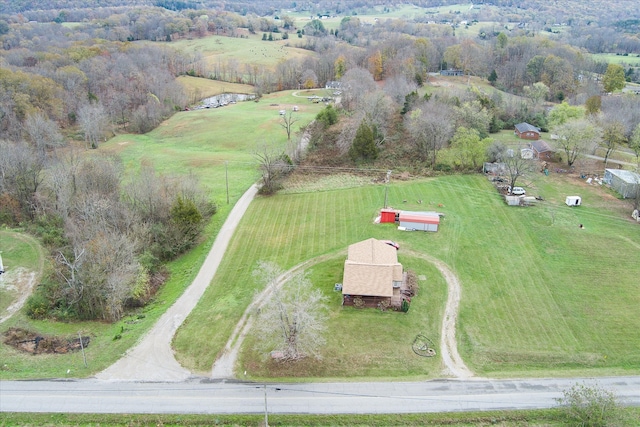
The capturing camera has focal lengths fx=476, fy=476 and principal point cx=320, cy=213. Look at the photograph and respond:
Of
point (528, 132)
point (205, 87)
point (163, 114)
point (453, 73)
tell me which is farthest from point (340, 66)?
point (528, 132)

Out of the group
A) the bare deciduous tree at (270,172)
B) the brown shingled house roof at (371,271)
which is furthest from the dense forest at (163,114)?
the brown shingled house roof at (371,271)

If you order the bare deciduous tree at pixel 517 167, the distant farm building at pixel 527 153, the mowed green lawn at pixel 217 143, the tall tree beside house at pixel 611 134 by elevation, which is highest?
the tall tree beside house at pixel 611 134

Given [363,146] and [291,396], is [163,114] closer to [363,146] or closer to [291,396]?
[363,146]

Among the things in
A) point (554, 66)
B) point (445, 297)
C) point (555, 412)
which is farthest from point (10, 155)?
point (554, 66)

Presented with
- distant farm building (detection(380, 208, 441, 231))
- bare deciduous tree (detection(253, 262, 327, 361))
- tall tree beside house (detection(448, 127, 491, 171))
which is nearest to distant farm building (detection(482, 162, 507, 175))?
tall tree beside house (detection(448, 127, 491, 171))

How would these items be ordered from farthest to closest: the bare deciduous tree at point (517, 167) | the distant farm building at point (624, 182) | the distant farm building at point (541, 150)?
1. the distant farm building at point (541, 150)
2. the bare deciduous tree at point (517, 167)
3. the distant farm building at point (624, 182)

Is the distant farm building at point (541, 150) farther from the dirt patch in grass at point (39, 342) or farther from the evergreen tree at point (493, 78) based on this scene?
the dirt patch in grass at point (39, 342)
